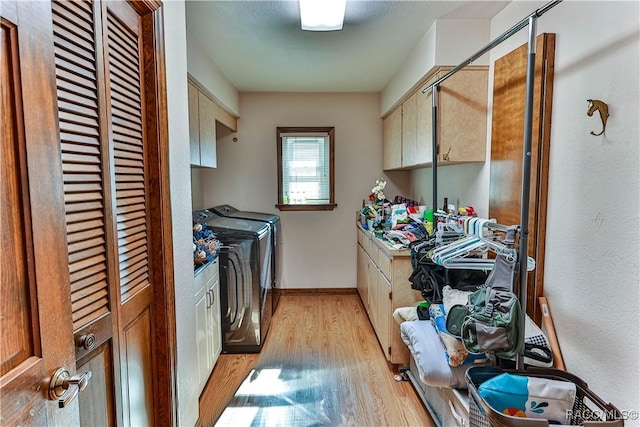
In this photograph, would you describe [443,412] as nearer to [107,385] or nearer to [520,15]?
[107,385]

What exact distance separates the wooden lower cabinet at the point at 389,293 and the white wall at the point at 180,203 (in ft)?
4.43

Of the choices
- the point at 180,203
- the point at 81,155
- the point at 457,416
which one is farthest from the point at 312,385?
the point at 81,155

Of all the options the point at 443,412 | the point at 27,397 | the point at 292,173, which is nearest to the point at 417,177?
the point at 292,173

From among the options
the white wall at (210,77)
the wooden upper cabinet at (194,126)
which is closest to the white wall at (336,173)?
the white wall at (210,77)

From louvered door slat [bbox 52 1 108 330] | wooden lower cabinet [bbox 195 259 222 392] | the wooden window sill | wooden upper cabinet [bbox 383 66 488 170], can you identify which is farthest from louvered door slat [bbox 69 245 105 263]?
the wooden window sill

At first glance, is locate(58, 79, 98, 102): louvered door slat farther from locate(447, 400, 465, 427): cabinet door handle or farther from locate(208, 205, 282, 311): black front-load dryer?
locate(208, 205, 282, 311): black front-load dryer

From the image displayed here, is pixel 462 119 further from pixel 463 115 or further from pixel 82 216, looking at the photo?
pixel 82 216

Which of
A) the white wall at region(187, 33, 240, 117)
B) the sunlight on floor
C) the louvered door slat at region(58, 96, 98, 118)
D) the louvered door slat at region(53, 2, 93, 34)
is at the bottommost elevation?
the sunlight on floor

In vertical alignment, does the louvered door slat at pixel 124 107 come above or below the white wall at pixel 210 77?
below

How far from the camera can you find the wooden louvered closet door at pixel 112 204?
0.93 metres

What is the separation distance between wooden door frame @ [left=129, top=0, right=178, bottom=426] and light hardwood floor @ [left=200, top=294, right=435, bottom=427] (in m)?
0.70

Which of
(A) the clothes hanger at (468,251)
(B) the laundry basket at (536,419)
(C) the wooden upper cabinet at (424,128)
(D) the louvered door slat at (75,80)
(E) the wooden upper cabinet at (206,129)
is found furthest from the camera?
(E) the wooden upper cabinet at (206,129)

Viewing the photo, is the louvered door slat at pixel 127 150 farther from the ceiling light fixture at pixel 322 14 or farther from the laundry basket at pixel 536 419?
the laundry basket at pixel 536 419

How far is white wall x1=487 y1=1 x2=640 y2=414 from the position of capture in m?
1.24
